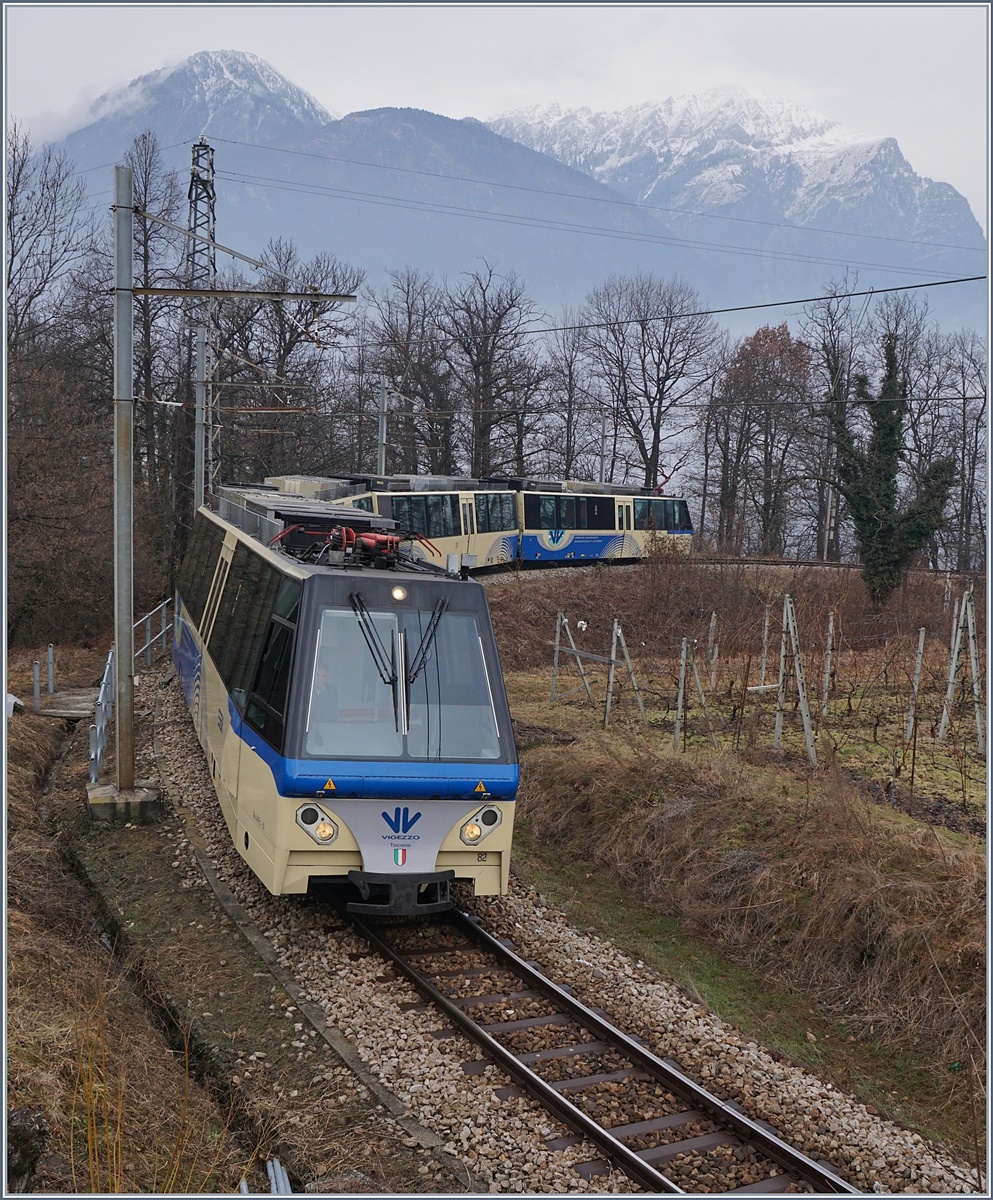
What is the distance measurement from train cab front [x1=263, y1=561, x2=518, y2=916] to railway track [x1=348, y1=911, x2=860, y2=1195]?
Result: 0.56 m

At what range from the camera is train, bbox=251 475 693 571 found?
30.9 meters

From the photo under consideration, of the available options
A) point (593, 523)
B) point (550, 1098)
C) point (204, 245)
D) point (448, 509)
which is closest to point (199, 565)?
point (550, 1098)

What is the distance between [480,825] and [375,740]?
3.57ft

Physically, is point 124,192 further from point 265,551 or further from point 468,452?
point 468,452

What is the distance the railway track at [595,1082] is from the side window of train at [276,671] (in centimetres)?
201

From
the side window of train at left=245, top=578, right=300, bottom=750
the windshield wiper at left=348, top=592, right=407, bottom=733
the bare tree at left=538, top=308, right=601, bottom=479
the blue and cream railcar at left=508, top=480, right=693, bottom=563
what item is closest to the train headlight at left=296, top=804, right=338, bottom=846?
the side window of train at left=245, top=578, right=300, bottom=750

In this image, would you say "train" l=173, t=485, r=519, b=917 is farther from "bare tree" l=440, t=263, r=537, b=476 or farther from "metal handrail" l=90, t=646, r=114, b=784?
"bare tree" l=440, t=263, r=537, b=476

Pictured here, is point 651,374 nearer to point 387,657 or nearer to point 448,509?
point 448,509

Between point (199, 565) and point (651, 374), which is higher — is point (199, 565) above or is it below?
below

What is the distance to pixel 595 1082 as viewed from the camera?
7.37 metres

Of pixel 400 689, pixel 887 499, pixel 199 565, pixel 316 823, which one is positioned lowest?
pixel 316 823

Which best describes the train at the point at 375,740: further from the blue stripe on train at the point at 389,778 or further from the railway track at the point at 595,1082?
the railway track at the point at 595,1082

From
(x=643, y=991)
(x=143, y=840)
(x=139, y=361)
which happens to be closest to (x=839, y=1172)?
(x=643, y=991)

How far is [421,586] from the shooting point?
31.0 feet
